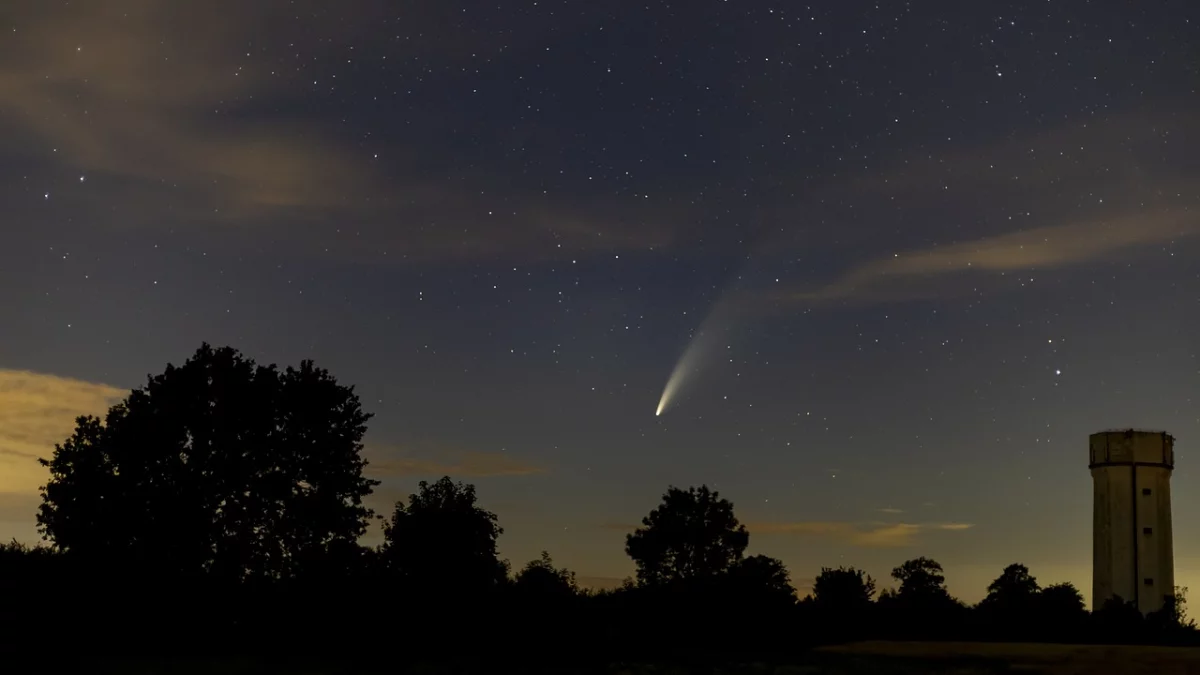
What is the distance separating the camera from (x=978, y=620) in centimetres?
3197

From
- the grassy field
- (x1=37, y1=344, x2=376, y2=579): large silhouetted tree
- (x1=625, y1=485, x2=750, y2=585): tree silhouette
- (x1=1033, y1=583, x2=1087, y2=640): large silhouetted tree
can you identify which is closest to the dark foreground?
the grassy field

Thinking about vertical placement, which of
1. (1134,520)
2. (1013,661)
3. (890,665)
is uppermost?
(1134,520)

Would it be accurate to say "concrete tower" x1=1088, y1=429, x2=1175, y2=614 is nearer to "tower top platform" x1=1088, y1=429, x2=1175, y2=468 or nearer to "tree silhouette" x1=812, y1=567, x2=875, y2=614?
"tower top platform" x1=1088, y1=429, x2=1175, y2=468

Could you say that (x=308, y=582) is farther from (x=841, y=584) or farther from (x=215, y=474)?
(x=841, y=584)

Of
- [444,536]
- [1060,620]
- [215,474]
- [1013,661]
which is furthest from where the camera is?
[444,536]

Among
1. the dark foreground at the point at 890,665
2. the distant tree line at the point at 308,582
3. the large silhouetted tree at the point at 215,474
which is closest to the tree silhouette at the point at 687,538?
the distant tree line at the point at 308,582

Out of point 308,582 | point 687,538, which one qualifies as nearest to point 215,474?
point 308,582

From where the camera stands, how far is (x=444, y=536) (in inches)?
2518

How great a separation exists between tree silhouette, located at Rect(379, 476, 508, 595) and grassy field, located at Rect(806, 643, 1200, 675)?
41.9 meters

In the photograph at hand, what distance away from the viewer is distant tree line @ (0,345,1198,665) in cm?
2833

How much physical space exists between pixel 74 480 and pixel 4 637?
70.0 feet

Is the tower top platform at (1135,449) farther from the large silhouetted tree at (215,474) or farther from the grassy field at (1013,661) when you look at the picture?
the grassy field at (1013,661)

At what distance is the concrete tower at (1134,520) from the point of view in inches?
3666

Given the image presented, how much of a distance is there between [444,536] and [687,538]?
33.4 meters
